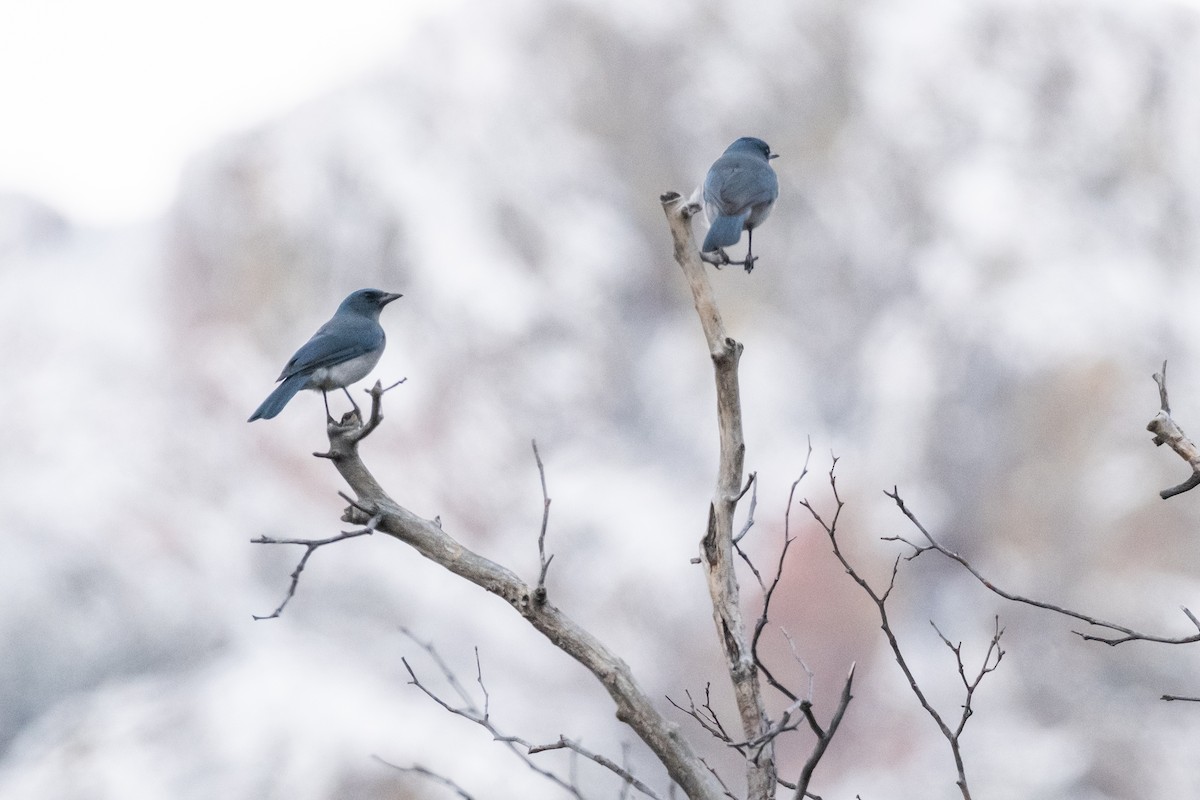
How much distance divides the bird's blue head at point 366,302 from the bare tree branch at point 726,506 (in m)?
2.01

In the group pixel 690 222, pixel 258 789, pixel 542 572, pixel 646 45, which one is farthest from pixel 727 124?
pixel 542 572

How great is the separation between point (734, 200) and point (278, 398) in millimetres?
1629

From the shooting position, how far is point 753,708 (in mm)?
2447

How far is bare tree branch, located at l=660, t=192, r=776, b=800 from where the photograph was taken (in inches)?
96.5

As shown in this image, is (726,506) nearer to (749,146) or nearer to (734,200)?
(734,200)

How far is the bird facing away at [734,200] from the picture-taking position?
3.53m

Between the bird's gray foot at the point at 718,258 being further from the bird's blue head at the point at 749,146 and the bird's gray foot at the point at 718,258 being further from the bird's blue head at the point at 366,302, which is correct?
the bird's blue head at the point at 366,302

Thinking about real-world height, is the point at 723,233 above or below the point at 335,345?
above

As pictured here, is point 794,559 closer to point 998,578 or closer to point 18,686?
point 998,578

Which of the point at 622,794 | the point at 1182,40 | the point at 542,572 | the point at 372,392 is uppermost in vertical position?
the point at 1182,40

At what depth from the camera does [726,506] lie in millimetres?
2578

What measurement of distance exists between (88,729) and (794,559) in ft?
18.6

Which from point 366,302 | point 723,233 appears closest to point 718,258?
point 723,233

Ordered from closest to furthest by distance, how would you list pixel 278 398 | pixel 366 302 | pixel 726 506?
pixel 726 506 < pixel 278 398 < pixel 366 302
